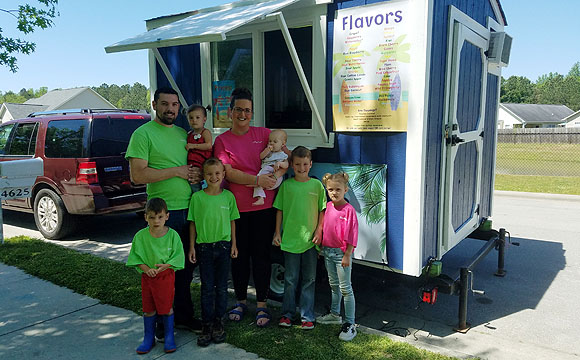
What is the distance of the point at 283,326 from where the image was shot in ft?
11.9

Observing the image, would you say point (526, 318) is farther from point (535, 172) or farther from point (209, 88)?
point (535, 172)

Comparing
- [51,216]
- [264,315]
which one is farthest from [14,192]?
[264,315]

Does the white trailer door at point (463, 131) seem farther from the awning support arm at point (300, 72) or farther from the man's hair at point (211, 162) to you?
the man's hair at point (211, 162)

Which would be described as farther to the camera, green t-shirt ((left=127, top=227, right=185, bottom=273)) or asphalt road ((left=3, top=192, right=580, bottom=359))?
asphalt road ((left=3, top=192, right=580, bottom=359))

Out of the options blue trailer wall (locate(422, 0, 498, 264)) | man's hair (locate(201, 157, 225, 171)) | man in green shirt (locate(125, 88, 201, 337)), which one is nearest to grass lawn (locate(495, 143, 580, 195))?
blue trailer wall (locate(422, 0, 498, 264))

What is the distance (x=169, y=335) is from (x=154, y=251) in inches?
26.7

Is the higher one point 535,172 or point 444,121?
point 444,121

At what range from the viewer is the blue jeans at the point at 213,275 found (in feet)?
11.1

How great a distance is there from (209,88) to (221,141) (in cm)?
143

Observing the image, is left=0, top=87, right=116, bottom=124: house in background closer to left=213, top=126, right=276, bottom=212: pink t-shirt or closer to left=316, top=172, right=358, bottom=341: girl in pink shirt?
left=213, top=126, right=276, bottom=212: pink t-shirt

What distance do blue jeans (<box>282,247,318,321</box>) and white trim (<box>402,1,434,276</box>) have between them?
76cm

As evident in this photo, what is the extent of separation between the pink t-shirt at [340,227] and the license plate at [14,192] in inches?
148

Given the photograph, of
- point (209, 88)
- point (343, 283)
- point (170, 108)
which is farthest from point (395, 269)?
point (209, 88)

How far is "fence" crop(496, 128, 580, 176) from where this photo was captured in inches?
634
